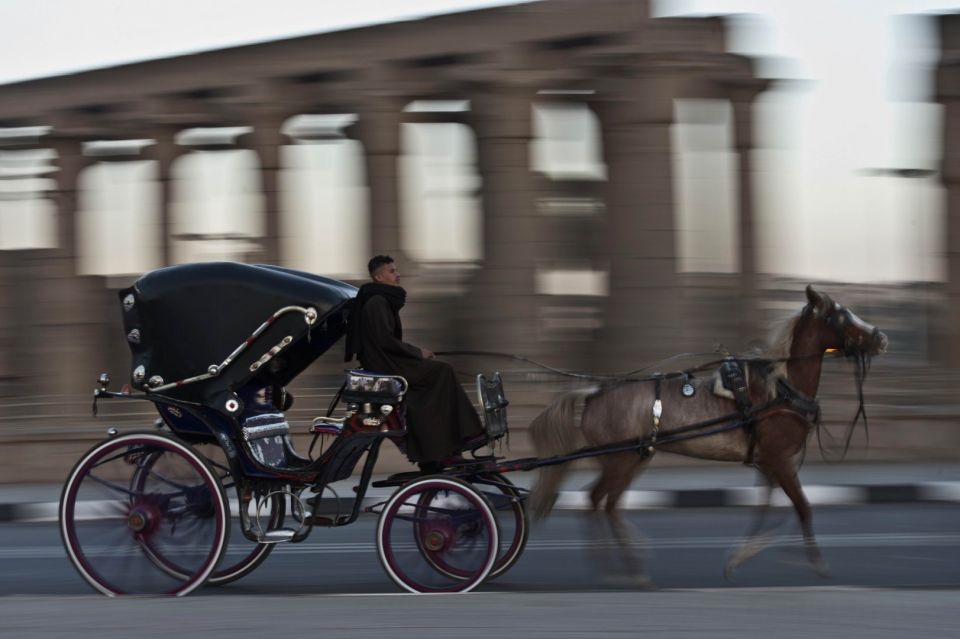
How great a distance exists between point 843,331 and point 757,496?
12.5ft

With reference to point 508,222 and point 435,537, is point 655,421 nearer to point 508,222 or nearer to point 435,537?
point 435,537

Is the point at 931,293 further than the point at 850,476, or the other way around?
the point at 931,293

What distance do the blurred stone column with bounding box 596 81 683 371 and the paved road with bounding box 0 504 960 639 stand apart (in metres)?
6.63

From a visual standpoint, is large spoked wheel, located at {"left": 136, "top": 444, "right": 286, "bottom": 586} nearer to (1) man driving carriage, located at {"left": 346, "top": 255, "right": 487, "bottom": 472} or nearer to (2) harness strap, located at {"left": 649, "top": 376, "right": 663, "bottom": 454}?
(1) man driving carriage, located at {"left": 346, "top": 255, "right": 487, "bottom": 472}

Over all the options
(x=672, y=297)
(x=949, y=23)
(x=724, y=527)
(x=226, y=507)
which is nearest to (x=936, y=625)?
(x=226, y=507)

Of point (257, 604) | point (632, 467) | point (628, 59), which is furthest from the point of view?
point (628, 59)

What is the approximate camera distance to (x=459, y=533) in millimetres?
6176

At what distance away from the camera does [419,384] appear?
6230 millimetres

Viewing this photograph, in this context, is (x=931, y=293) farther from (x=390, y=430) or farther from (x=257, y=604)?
(x=257, y=604)

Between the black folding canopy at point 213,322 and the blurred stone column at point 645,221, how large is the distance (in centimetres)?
875

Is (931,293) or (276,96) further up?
(276,96)

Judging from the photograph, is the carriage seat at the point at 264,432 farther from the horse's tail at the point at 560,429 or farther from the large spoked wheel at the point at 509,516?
the horse's tail at the point at 560,429

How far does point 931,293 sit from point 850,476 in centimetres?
397

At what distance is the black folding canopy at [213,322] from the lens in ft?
20.4
